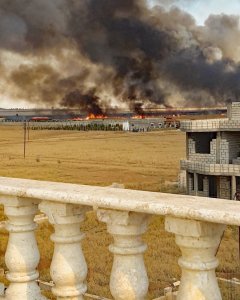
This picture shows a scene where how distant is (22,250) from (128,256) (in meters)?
0.78

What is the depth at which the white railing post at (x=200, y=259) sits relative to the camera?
246cm

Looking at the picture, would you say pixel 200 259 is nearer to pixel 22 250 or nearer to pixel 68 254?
pixel 68 254

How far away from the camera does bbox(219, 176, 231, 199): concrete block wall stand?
2352cm

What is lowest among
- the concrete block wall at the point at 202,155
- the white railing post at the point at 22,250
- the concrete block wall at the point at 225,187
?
the concrete block wall at the point at 225,187

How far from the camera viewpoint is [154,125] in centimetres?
10456

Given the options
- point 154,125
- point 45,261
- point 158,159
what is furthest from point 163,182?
point 154,125

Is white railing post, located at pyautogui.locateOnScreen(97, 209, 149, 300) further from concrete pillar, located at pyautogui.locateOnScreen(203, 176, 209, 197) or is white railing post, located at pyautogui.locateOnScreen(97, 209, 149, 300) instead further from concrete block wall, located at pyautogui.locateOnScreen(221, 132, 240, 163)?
concrete pillar, located at pyautogui.locateOnScreen(203, 176, 209, 197)

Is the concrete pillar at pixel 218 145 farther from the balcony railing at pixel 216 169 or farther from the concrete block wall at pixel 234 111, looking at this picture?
the concrete block wall at pixel 234 111

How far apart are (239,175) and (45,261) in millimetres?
13079

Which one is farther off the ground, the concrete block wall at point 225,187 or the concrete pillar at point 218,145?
the concrete pillar at point 218,145

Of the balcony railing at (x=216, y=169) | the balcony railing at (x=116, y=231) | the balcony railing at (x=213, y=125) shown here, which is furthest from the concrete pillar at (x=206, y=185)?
the balcony railing at (x=116, y=231)

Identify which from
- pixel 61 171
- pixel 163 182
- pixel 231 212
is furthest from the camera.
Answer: pixel 61 171

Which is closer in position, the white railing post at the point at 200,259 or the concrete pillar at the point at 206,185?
the white railing post at the point at 200,259

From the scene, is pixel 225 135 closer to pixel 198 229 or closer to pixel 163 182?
pixel 163 182
